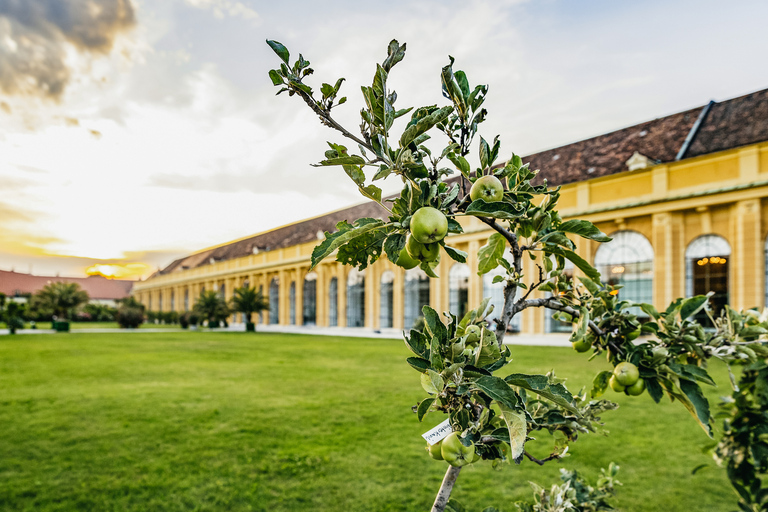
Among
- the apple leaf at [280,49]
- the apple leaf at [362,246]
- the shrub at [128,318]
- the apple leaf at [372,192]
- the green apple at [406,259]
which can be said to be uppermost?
the apple leaf at [280,49]

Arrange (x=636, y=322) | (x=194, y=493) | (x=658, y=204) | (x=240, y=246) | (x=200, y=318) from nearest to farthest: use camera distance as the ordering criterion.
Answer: (x=636, y=322), (x=194, y=493), (x=658, y=204), (x=200, y=318), (x=240, y=246)

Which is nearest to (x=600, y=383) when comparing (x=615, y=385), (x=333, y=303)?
(x=615, y=385)

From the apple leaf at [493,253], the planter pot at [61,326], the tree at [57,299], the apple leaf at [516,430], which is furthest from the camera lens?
the tree at [57,299]

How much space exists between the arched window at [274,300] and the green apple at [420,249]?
43.2 meters

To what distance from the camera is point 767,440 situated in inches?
80.0

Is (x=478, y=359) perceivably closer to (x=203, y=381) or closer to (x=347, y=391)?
(x=347, y=391)

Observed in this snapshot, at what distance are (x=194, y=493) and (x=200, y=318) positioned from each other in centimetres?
3414

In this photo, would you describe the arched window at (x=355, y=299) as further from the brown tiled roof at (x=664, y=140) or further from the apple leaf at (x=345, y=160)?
the apple leaf at (x=345, y=160)

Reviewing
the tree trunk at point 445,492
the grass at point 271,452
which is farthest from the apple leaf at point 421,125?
the grass at point 271,452

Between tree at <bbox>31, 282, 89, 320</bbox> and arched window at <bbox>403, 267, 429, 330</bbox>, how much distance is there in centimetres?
2693

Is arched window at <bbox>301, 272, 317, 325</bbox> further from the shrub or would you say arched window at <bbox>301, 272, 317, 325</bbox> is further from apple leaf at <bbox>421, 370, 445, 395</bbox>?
apple leaf at <bbox>421, 370, 445, 395</bbox>

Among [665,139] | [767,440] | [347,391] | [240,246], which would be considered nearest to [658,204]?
[665,139]

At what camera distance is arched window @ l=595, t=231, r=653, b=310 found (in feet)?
65.1

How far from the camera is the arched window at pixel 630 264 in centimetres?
1984
